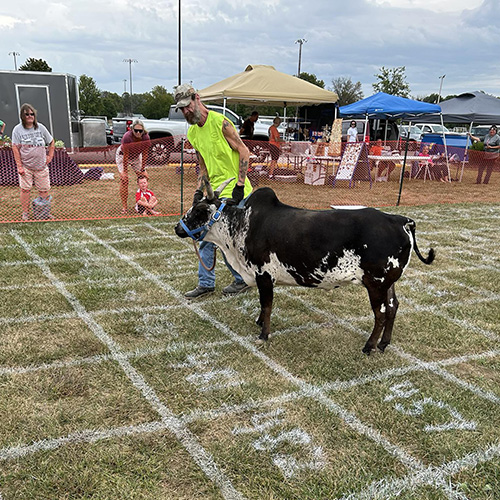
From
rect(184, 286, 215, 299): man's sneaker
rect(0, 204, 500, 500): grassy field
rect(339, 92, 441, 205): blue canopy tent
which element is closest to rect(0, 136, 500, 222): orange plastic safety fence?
rect(339, 92, 441, 205): blue canopy tent

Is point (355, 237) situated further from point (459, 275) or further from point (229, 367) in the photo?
point (459, 275)

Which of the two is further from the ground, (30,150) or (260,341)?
(30,150)

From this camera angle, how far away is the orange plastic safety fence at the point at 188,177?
9742 mm

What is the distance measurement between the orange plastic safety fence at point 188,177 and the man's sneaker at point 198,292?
4664mm

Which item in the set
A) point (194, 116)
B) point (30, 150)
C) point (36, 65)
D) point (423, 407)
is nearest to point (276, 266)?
point (423, 407)

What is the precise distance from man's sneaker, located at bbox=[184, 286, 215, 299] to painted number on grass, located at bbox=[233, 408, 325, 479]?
2264 mm

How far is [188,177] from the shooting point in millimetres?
15062

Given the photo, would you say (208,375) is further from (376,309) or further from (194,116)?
(194,116)

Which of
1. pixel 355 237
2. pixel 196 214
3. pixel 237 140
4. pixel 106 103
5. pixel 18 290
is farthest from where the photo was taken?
pixel 106 103

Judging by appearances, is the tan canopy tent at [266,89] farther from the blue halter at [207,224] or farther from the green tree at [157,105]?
the green tree at [157,105]

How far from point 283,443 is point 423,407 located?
1.11 meters

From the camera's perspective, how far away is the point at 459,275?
6309 millimetres

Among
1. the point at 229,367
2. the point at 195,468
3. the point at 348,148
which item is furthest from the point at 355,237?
the point at 348,148

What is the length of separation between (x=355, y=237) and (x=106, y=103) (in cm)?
8025
